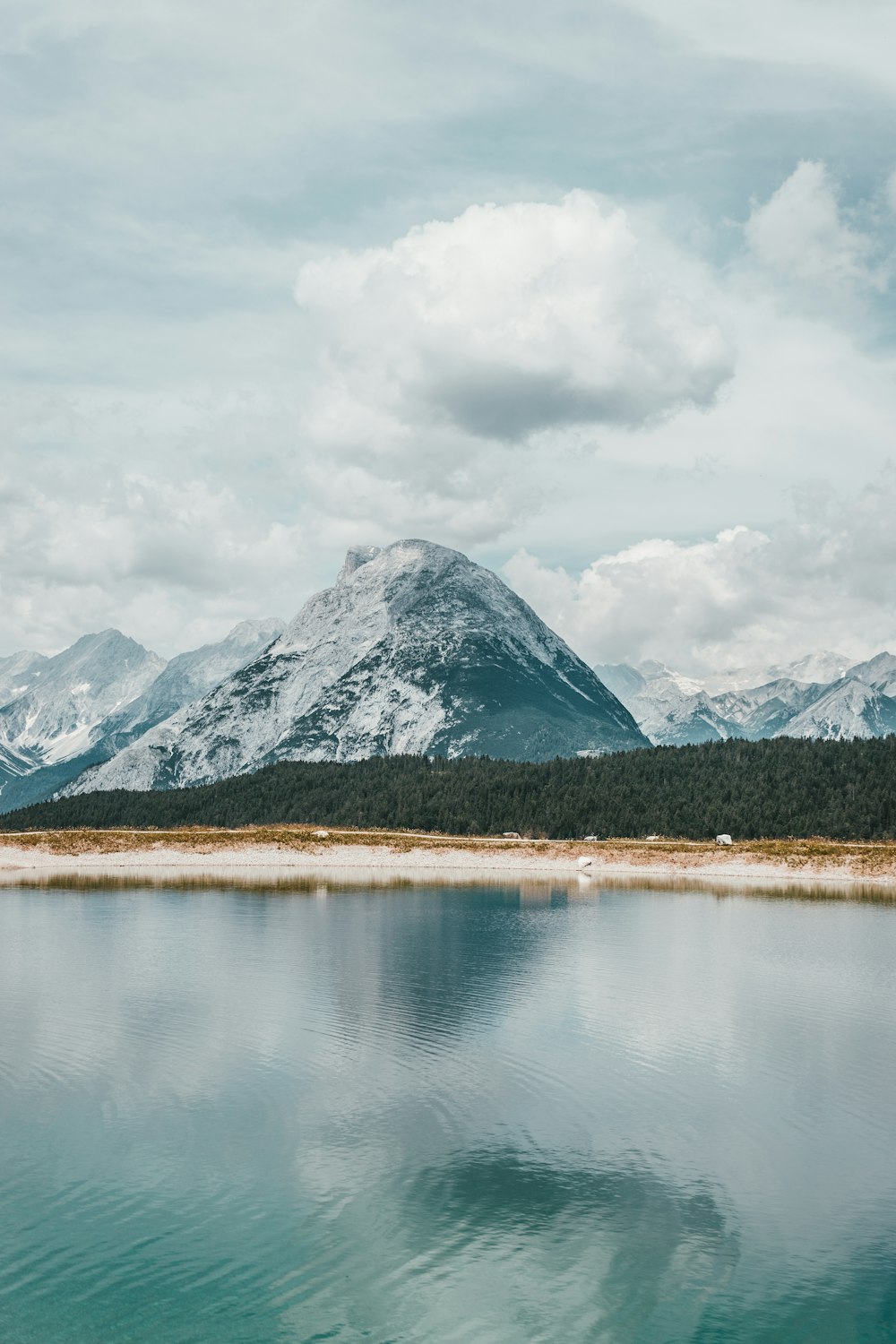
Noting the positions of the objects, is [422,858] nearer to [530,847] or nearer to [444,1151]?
[530,847]

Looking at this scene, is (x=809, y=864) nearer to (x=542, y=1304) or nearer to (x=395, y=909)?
(x=395, y=909)

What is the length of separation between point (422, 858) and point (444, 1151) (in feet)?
473

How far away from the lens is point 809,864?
160m

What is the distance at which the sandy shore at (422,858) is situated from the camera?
155 m

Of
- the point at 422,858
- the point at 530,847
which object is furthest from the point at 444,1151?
the point at 530,847


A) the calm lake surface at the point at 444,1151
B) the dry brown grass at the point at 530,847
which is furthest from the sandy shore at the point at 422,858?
the calm lake surface at the point at 444,1151

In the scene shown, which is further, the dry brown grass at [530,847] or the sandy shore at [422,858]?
the dry brown grass at [530,847]

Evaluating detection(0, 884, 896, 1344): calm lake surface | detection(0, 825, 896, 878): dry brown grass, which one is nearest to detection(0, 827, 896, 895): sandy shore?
detection(0, 825, 896, 878): dry brown grass

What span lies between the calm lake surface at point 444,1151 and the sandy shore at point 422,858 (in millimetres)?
89608

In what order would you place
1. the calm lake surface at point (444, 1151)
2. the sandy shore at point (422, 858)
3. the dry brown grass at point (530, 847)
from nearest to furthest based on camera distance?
1. the calm lake surface at point (444, 1151)
2. the sandy shore at point (422, 858)
3. the dry brown grass at point (530, 847)

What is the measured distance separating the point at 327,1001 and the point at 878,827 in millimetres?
159490

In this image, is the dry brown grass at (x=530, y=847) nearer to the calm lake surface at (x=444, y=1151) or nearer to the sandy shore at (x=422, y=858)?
the sandy shore at (x=422, y=858)

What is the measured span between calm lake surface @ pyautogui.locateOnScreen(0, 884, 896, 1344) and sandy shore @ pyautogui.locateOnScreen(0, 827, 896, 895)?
89608 millimetres

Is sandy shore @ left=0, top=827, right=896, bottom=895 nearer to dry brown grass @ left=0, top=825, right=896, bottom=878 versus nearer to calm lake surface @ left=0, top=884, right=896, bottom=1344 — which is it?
dry brown grass @ left=0, top=825, right=896, bottom=878
